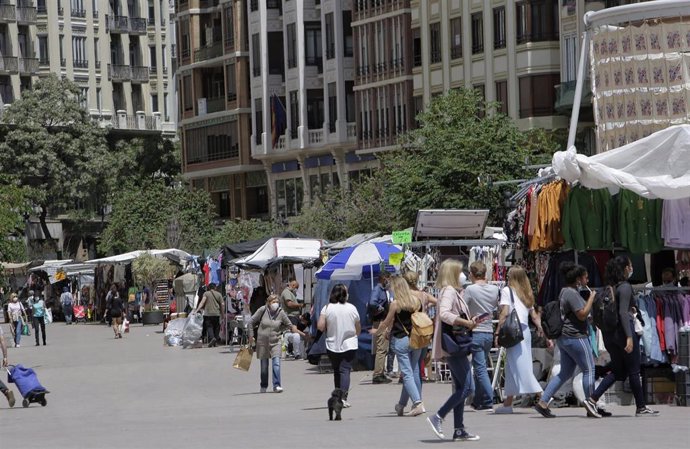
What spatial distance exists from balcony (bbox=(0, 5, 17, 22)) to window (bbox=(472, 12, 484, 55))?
146 feet

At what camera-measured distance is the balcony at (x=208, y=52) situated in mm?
87062

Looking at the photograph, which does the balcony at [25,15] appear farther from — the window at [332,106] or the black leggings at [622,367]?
the black leggings at [622,367]

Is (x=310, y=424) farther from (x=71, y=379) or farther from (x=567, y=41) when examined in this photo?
(x=567, y=41)

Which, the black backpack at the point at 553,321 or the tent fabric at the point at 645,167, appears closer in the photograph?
the black backpack at the point at 553,321

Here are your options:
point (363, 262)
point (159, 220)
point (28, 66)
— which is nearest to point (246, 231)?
point (159, 220)

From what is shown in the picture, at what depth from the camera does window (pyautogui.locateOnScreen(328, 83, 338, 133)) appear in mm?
76062

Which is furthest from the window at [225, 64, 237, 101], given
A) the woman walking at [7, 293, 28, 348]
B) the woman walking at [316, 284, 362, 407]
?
the woman walking at [316, 284, 362, 407]

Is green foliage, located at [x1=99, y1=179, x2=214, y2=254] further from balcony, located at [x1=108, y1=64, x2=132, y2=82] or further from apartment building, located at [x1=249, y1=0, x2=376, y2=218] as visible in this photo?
balcony, located at [x1=108, y1=64, x2=132, y2=82]

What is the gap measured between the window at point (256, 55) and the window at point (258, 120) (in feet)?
4.29

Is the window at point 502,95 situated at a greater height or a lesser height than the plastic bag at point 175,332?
greater

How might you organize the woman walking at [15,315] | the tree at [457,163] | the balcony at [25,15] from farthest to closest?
the balcony at [25,15]
the woman walking at [15,315]
the tree at [457,163]

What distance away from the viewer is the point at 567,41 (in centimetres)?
6025

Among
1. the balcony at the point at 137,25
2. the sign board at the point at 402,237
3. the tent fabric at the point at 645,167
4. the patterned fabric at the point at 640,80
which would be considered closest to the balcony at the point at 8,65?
the balcony at the point at 137,25

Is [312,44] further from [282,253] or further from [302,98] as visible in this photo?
[282,253]
